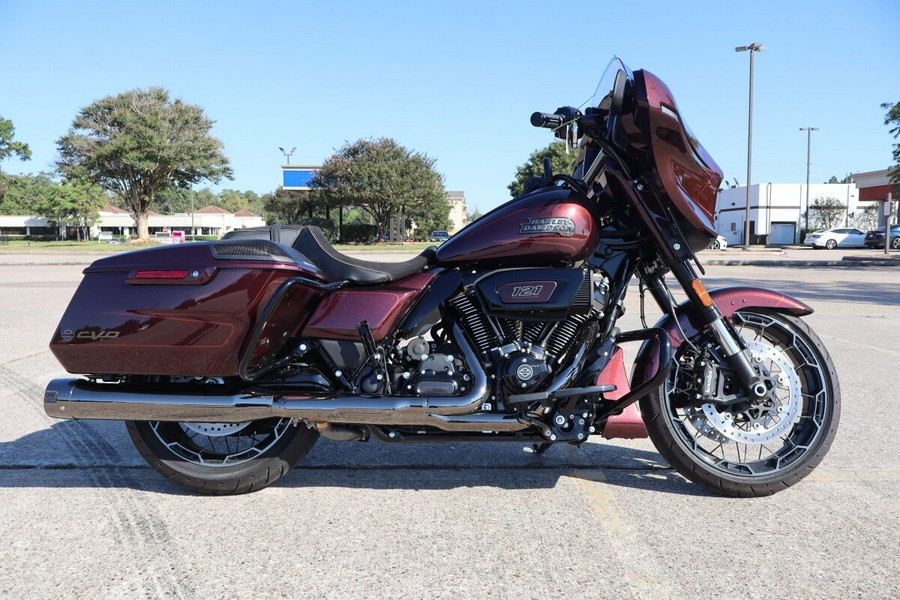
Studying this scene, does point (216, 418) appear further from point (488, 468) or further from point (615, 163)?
point (615, 163)

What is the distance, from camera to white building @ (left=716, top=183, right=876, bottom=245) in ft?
169

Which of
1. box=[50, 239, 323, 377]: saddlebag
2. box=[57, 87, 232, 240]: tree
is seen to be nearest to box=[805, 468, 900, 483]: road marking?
box=[50, 239, 323, 377]: saddlebag

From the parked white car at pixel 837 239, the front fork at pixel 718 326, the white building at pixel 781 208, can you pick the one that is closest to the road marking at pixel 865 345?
the front fork at pixel 718 326

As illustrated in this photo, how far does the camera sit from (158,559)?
238 centimetres

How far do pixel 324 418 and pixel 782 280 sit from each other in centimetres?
1448

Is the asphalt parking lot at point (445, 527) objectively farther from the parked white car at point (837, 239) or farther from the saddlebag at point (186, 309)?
the parked white car at point (837, 239)

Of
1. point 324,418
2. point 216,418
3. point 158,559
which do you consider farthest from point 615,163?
point 158,559

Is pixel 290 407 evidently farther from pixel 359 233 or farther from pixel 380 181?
pixel 359 233

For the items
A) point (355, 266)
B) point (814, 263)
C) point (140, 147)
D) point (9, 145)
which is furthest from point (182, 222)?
point (355, 266)

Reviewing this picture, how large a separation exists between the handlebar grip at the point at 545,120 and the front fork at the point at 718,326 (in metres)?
0.82

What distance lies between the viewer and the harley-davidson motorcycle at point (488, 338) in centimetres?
270

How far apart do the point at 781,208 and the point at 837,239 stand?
47.7 ft

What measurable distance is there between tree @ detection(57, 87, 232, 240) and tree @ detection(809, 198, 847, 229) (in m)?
43.9

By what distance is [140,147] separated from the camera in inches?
1444
